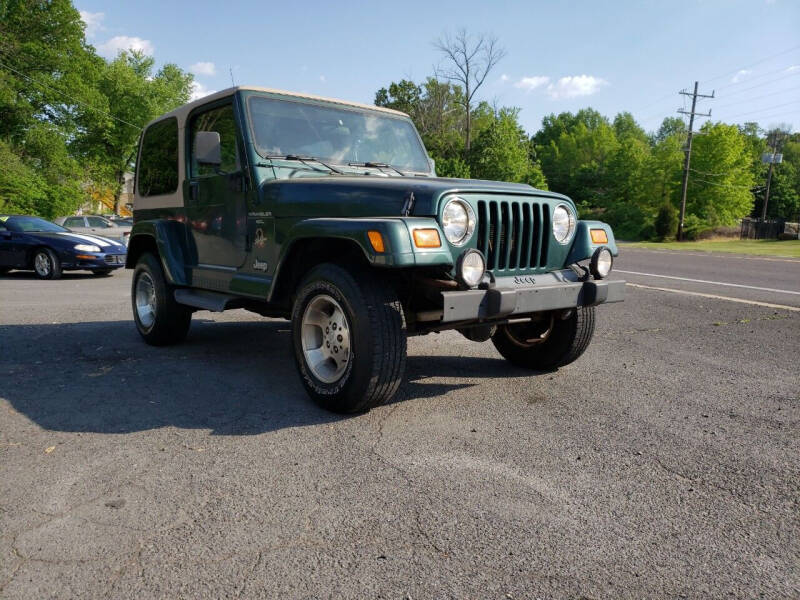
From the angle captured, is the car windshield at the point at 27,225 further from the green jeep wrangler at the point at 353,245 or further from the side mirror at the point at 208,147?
the side mirror at the point at 208,147

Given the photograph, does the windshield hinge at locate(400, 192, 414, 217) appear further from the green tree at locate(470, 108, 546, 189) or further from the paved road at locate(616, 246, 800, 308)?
the green tree at locate(470, 108, 546, 189)

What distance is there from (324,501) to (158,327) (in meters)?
3.80

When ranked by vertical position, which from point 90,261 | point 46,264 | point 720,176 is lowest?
point 46,264

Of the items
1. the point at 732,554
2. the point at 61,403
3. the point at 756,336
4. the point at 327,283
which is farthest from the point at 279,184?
the point at 756,336

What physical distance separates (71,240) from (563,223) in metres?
12.0

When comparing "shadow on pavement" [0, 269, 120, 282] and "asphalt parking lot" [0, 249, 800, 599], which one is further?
"shadow on pavement" [0, 269, 120, 282]

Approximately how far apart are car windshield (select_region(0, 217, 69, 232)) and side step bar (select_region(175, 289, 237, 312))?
10275 millimetres

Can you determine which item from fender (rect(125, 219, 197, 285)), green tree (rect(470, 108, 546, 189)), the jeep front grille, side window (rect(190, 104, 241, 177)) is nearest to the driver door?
side window (rect(190, 104, 241, 177))

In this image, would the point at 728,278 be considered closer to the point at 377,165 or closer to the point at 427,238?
the point at 377,165

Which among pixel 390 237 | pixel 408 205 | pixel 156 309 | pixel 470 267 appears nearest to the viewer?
pixel 390 237

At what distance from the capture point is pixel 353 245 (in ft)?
12.7

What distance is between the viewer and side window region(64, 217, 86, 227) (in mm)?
19703

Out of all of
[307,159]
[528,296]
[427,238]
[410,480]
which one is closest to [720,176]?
[307,159]

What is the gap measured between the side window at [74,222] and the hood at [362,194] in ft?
58.1
